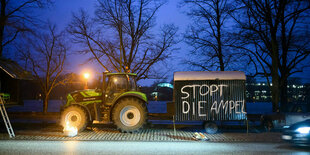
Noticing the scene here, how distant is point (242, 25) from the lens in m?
19.1

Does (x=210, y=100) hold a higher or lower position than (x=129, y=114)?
higher

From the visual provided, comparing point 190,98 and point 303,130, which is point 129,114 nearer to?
point 190,98

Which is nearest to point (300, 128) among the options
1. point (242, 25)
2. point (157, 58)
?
point (242, 25)

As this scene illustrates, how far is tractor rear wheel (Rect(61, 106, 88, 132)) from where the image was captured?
Result: 468 inches

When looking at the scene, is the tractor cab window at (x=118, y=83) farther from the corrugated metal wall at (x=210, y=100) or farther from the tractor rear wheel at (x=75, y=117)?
the corrugated metal wall at (x=210, y=100)

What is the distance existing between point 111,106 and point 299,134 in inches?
303

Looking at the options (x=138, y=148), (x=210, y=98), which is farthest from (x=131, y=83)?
(x=138, y=148)

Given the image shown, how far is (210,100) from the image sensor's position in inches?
489

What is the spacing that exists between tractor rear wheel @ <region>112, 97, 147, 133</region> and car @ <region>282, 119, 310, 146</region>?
582cm

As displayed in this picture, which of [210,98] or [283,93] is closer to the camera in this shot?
[210,98]

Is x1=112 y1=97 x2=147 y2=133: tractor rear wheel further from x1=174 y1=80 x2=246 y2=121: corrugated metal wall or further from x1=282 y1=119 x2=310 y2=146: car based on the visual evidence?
x1=282 y1=119 x2=310 y2=146: car

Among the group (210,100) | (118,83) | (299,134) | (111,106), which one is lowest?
(299,134)

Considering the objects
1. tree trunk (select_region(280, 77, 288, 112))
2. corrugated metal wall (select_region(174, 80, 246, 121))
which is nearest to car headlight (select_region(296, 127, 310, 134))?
corrugated metal wall (select_region(174, 80, 246, 121))

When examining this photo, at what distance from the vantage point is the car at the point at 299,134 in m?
8.91
